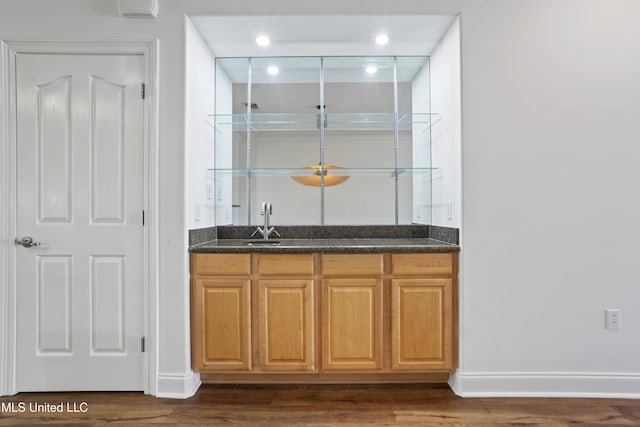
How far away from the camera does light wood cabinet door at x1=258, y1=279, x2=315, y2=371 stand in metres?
2.32

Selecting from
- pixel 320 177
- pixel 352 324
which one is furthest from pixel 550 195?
pixel 320 177

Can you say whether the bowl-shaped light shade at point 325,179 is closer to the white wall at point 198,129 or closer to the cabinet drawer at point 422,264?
the white wall at point 198,129

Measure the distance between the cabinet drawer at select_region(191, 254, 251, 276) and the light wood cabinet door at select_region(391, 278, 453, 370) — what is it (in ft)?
3.12

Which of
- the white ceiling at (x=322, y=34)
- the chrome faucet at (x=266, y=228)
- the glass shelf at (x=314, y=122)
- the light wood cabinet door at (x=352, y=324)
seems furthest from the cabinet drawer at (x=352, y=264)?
the white ceiling at (x=322, y=34)

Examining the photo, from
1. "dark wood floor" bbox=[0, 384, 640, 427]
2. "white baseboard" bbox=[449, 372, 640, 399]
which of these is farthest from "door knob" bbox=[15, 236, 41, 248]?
"white baseboard" bbox=[449, 372, 640, 399]

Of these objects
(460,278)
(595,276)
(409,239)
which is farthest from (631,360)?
(409,239)

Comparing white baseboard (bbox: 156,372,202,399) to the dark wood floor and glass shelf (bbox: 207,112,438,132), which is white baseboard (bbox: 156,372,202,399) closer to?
the dark wood floor

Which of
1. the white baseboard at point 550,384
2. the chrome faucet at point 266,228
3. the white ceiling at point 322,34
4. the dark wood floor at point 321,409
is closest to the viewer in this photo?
the dark wood floor at point 321,409

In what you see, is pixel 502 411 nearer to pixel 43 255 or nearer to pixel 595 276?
pixel 595 276

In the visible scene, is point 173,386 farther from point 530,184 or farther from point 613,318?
point 613,318

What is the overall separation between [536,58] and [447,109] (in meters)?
0.58

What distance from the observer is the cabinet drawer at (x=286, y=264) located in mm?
2324

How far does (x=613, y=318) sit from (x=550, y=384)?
554 mm

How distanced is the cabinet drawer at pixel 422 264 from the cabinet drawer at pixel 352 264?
0.35 ft
